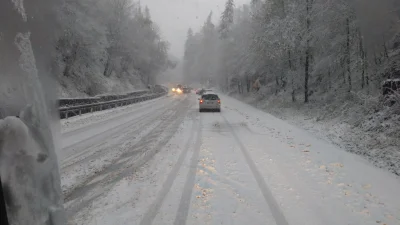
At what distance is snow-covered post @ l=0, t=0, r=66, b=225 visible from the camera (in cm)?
162

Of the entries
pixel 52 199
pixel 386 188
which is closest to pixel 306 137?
pixel 386 188

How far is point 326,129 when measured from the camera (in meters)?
14.7

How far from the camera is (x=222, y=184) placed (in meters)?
6.34

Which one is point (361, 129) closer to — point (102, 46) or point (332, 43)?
point (332, 43)

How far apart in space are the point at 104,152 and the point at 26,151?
8.09m

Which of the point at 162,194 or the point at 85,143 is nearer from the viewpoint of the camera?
the point at 162,194

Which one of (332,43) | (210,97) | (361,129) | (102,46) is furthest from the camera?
(102,46)

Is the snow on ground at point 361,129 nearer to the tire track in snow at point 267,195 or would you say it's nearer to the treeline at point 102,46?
the tire track in snow at point 267,195

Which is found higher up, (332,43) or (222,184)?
(332,43)

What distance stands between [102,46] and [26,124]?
34.9 metres

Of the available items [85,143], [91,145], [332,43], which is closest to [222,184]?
[91,145]

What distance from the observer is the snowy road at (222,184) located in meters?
4.82

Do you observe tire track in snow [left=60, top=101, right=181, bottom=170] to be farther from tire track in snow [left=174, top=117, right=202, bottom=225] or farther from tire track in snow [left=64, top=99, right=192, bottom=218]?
tire track in snow [left=174, top=117, right=202, bottom=225]

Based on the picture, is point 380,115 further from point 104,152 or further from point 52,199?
point 52,199
